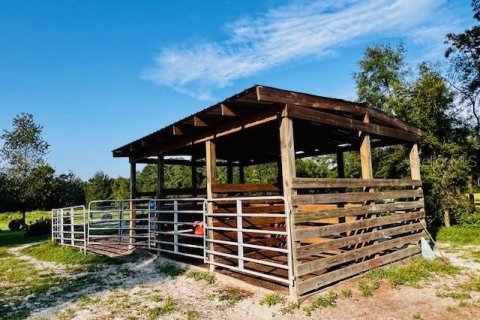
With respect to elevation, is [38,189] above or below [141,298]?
above

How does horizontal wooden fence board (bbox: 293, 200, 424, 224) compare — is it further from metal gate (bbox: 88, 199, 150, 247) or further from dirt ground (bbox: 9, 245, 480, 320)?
metal gate (bbox: 88, 199, 150, 247)

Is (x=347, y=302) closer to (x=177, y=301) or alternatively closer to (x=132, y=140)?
(x=177, y=301)

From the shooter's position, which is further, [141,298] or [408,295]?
[141,298]

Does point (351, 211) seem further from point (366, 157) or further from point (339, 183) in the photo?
point (366, 157)

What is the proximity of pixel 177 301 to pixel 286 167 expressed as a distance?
249 centimetres

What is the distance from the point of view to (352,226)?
5.50 meters

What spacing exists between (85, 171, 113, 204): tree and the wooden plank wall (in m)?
42.7

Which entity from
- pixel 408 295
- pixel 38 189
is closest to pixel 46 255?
pixel 408 295

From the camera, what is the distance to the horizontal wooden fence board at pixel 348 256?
15.2 ft

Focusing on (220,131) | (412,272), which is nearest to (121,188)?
(220,131)

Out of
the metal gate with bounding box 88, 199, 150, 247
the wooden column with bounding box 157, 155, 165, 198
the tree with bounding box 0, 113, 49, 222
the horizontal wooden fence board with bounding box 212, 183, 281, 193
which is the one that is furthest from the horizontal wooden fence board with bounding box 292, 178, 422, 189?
the tree with bounding box 0, 113, 49, 222

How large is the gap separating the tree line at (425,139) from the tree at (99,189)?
17909 mm

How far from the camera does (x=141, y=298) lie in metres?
5.17

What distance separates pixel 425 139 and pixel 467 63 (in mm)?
6137
